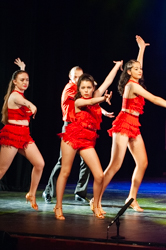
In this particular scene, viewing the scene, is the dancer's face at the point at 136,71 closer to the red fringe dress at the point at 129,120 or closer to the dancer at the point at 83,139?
the red fringe dress at the point at 129,120

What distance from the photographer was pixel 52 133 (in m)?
9.16

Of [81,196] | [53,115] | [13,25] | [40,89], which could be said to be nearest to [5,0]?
[13,25]

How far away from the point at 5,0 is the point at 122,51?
9.44 ft

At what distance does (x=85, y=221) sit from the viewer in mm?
4676

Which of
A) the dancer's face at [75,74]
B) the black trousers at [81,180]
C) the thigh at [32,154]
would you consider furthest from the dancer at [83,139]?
the black trousers at [81,180]

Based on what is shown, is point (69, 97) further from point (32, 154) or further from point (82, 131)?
point (82, 131)

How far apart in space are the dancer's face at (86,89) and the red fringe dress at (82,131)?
0.13 m

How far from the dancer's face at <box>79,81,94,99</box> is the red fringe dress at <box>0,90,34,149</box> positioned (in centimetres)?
88

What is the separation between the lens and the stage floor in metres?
3.91

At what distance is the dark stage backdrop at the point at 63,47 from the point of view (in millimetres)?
7922

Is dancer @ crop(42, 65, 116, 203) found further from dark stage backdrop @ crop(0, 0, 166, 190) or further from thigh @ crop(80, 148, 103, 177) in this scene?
dark stage backdrop @ crop(0, 0, 166, 190)

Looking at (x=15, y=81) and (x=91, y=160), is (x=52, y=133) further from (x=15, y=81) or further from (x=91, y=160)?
(x=91, y=160)

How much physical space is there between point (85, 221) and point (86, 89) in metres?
1.35

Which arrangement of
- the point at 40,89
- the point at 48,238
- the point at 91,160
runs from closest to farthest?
the point at 48,238 → the point at 91,160 → the point at 40,89
